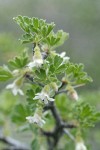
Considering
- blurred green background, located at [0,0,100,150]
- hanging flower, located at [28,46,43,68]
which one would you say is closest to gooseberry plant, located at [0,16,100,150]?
hanging flower, located at [28,46,43,68]

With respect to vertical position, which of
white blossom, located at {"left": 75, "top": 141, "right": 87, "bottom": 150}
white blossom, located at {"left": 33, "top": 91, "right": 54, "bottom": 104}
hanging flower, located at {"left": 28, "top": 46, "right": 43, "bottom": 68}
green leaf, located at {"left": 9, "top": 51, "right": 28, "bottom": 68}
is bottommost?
white blossom, located at {"left": 33, "top": 91, "right": 54, "bottom": 104}

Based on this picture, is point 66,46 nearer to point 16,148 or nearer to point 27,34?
point 16,148

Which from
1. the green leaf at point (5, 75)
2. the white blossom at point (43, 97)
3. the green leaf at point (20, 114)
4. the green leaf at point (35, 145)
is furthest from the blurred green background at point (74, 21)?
the white blossom at point (43, 97)

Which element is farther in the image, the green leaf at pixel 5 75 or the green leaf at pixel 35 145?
the green leaf at pixel 35 145

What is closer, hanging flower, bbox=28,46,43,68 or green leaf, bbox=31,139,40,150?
hanging flower, bbox=28,46,43,68

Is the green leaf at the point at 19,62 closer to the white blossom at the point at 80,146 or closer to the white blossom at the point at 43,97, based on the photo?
the white blossom at the point at 43,97

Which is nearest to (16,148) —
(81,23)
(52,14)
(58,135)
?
(58,135)

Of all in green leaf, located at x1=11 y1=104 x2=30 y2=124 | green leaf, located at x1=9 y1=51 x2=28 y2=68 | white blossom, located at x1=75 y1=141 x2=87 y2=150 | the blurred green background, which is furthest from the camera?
the blurred green background

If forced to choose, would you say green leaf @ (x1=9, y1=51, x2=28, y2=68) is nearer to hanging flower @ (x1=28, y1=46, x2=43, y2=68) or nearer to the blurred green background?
hanging flower @ (x1=28, y1=46, x2=43, y2=68)
